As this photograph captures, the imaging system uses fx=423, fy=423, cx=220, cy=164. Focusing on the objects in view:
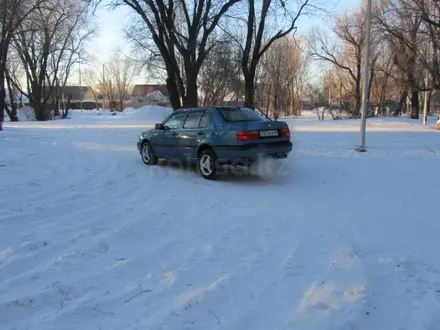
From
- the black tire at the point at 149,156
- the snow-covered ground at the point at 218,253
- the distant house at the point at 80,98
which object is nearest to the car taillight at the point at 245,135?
the snow-covered ground at the point at 218,253

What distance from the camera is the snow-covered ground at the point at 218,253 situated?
323cm

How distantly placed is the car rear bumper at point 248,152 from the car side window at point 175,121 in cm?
172

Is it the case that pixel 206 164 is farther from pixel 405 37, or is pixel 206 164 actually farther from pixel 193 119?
pixel 405 37

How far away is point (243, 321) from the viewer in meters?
3.14

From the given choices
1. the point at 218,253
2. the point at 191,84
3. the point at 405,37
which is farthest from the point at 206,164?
the point at 405,37

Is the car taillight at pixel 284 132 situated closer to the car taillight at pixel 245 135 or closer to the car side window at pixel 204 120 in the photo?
the car taillight at pixel 245 135

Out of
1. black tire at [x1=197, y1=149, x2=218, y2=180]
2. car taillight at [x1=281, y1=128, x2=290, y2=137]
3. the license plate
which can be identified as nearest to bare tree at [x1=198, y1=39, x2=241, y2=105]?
black tire at [x1=197, y1=149, x2=218, y2=180]

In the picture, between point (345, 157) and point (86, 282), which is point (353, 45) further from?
point (86, 282)

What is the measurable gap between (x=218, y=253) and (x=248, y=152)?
12.7 ft

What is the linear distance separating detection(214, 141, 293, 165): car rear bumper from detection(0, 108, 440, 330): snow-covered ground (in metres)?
0.51

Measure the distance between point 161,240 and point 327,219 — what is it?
231 centimetres

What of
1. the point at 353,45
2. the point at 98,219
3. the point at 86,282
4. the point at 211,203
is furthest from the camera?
the point at 353,45

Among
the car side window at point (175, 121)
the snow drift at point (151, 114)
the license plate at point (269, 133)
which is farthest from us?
the snow drift at point (151, 114)

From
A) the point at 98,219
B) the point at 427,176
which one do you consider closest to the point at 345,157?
the point at 427,176
